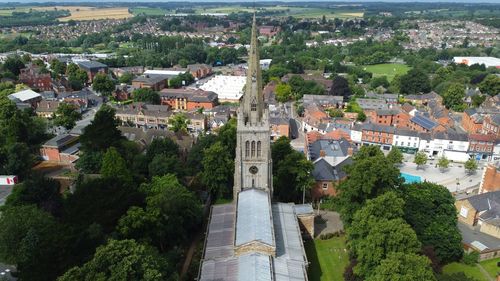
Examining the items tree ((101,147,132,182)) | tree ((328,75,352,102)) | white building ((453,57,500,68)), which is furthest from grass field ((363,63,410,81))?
tree ((101,147,132,182))

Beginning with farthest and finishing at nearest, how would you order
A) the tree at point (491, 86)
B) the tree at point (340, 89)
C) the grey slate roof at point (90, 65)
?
the grey slate roof at point (90, 65) → the tree at point (491, 86) → the tree at point (340, 89)

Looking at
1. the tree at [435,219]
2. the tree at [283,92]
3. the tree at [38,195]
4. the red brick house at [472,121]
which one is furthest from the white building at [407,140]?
the tree at [38,195]

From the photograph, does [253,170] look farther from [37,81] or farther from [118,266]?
[37,81]

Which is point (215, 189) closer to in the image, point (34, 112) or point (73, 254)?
point (73, 254)

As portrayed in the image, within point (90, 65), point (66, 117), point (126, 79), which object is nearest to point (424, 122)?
point (66, 117)

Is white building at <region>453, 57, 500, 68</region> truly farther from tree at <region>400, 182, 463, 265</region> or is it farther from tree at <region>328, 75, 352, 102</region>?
tree at <region>400, 182, 463, 265</region>

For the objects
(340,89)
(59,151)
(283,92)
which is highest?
(340,89)

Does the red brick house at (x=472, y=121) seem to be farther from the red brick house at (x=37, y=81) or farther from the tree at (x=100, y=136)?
the red brick house at (x=37, y=81)
